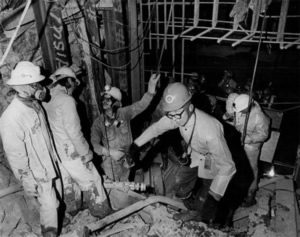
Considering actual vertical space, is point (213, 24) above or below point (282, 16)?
below

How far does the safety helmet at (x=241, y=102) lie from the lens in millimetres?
4970

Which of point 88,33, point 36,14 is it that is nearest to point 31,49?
point 36,14

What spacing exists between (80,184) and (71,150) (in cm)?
63

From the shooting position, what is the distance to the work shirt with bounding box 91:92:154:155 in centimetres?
493

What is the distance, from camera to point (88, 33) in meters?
5.82

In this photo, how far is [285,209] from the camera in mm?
4695

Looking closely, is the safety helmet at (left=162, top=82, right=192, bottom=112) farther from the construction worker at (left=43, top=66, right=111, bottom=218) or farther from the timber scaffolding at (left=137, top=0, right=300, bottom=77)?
the construction worker at (left=43, top=66, right=111, bottom=218)

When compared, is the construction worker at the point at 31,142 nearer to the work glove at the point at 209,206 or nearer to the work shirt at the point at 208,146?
the work shirt at the point at 208,146

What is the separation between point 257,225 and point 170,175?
199 centimetres

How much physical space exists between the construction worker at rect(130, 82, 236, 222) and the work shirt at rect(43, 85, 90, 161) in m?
0.93

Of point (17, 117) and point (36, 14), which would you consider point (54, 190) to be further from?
point (36, 14)

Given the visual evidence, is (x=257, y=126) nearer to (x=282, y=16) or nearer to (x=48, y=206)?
(x=282, y=16)

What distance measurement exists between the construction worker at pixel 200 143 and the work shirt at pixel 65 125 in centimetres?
93

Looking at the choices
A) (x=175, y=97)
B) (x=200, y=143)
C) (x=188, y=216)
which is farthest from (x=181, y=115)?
(x=188, y=216)
